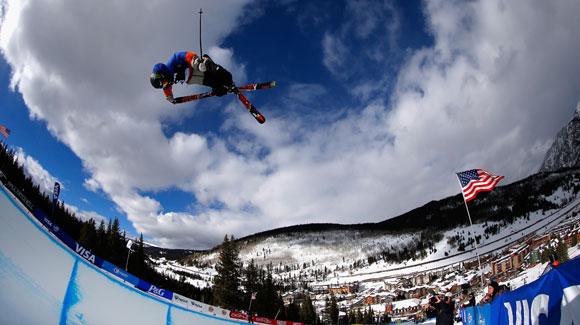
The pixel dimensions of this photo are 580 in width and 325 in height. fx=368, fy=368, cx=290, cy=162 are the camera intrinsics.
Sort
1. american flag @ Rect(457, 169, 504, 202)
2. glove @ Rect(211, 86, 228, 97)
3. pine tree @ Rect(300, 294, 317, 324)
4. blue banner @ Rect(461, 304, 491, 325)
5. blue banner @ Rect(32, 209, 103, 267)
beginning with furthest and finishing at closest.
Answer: pine tree @ Rect(300, 294, 317, 324) → american flag @ Rect(457, 169, 504, 202) → blue banner @ Rect(32, 209, 103, 267) → blue banner @ Rect(461, 304, 491, 325) → glove @ Rect(211, 86, 228, 97)

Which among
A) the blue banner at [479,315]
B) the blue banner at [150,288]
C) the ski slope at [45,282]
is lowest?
the blue banner at [479,315]

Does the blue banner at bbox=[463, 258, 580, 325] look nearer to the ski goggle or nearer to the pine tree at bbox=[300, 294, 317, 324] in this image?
the ski goggle

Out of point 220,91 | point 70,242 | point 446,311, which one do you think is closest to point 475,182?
point 446,311

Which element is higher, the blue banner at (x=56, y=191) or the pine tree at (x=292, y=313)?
the blue banner at (x=56, y=191)

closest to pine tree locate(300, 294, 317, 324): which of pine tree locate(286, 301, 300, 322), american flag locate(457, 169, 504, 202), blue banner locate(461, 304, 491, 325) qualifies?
pine tree locate(286, 301, 300, 322)

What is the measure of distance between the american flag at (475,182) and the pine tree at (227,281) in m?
38.8

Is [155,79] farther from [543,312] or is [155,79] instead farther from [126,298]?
[543,312]

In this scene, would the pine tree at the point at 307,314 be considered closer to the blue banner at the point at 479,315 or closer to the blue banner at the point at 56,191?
the blue banner at the point at 56,191

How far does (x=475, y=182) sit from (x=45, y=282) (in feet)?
64.0

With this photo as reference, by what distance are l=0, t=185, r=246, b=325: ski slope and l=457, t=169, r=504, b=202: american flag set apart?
58.0 ft

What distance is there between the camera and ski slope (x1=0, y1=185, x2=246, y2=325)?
471 centimetres

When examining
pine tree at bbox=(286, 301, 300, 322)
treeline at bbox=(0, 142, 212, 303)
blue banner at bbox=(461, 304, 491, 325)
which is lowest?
blue banner at bbox=(461, 304, 491, 325)

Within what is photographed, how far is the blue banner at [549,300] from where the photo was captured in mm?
4938

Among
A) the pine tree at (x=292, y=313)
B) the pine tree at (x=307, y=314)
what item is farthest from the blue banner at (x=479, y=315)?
the pine tree at (x=307, y=314)
